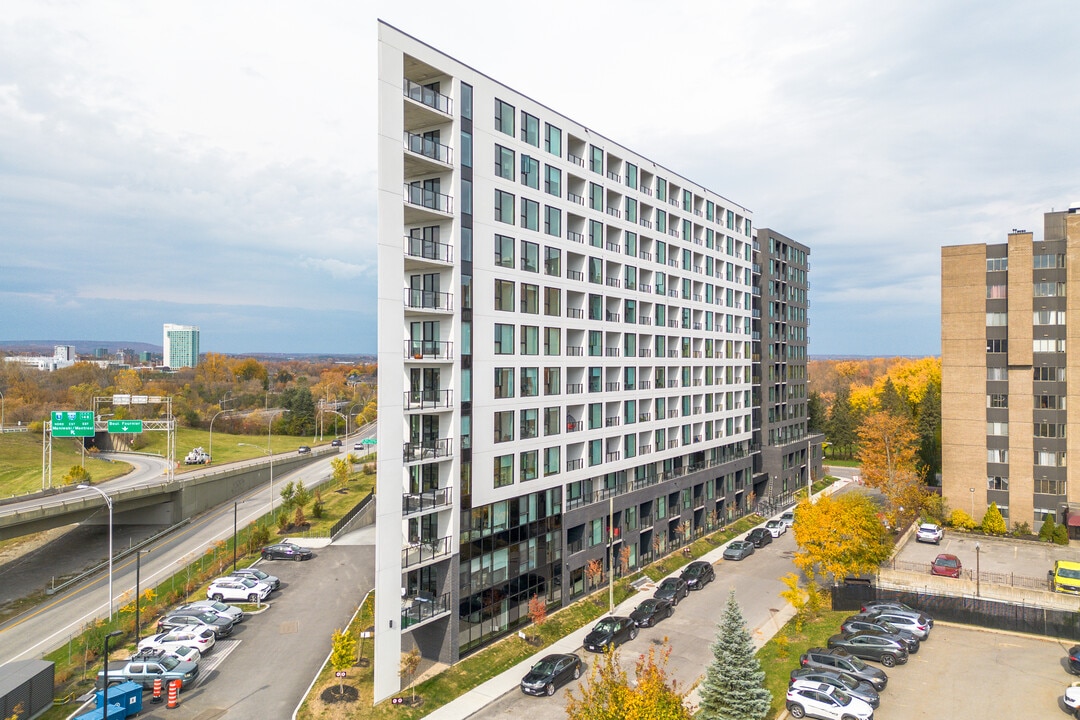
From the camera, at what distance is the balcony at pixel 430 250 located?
30969 millimetres

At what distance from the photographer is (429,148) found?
Result: 30750mm

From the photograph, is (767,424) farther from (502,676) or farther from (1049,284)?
(502,676)

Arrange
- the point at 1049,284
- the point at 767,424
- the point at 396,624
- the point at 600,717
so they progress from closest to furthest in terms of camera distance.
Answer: the point at 600,717 → the point at 396,624 → the point at 1049,284 → the point at 767,424

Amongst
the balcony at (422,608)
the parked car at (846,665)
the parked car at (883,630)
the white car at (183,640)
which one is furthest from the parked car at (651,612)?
the white car at (183,640)

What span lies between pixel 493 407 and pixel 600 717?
60.9 feet

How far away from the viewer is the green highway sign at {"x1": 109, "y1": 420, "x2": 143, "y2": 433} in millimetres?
62900

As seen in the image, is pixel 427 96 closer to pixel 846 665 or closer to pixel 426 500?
pixel 426 500

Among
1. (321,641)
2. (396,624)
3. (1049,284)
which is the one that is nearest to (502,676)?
(396,624)

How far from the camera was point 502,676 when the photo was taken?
30031 millimetres

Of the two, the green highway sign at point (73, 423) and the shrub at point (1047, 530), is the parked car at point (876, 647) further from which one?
the green highway sign at point (73, 423)

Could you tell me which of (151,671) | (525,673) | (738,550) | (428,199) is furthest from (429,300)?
(738,550)

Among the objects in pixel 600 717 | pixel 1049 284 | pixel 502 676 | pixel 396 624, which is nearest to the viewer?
pixel 600 717

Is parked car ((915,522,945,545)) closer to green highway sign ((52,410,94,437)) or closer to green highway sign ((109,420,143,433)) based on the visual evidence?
green highway sign ((52,410,94,437))

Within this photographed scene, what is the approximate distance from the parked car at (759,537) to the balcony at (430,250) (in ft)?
122
